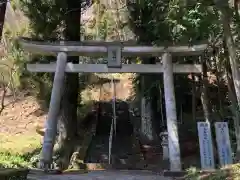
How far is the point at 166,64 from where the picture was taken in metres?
11.0

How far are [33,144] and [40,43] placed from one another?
641 centimetres

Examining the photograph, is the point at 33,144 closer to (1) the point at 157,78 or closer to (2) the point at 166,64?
(1) the point at 157,78

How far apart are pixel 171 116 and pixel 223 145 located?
5.10 ft

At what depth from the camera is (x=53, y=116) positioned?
10.4 metres

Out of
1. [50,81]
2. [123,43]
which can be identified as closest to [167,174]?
[123,43]

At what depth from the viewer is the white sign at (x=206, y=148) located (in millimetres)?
9602

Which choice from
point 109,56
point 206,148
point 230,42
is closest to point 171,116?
point 206,148

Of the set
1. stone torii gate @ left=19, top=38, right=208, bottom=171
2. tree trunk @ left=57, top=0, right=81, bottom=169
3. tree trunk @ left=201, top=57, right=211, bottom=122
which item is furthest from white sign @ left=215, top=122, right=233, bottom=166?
tree trunk @ left=57, top=0, right=81, bottom=169

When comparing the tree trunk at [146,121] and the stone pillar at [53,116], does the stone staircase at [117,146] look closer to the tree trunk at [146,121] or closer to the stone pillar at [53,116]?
the tree trunk at [146,121]

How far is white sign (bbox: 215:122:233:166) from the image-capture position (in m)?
9.70

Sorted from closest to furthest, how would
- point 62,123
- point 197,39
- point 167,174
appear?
point 167,174 → point 197,39 → point 62,123

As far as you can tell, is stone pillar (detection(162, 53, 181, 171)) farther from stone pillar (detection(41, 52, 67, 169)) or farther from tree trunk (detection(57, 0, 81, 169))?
tree trunk (detection(57, 0, 81, 169))

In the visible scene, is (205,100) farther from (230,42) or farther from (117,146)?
(230,42)

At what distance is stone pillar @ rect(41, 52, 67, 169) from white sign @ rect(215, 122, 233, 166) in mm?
4344
